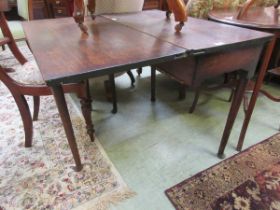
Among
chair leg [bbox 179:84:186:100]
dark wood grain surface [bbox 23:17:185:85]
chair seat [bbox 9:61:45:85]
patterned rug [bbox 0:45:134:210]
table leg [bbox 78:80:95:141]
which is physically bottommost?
patterned rug [bbox 0:45:134:210]

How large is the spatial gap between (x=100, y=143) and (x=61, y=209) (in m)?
0.50

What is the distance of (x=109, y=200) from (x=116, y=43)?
2.53ft

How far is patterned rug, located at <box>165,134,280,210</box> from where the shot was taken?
1071 mm

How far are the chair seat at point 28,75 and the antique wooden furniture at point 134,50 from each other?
242 millimetres

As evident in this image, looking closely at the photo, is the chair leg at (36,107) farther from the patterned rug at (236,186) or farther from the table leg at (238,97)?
the table leg at (238,97)

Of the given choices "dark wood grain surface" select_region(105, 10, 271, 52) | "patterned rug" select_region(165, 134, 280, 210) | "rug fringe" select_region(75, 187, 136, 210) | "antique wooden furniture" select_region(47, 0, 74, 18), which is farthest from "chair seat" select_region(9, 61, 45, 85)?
"antique wooden furniture" select_region(47, 0, 74, 18)

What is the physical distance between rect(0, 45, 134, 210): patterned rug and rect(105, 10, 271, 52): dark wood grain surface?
2.60ft

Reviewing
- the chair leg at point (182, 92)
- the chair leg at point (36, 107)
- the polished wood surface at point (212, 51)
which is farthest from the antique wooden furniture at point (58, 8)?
the polished wood surface at point (212, 51)

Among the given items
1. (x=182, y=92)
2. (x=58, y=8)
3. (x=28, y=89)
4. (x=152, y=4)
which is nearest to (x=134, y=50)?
(x=28, y=89)

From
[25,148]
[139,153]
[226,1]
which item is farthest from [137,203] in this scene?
[226,1]

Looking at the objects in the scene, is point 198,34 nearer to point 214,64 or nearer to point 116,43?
point 214,64

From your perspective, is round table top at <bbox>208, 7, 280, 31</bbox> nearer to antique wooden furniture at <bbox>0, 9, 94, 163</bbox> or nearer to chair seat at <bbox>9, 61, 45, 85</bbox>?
antique wooden furniture at <bbox>0, 9, 94, 163</bbox>

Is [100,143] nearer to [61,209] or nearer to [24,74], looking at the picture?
[61,209]

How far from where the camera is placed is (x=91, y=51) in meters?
0.88
